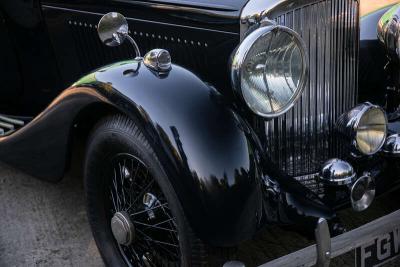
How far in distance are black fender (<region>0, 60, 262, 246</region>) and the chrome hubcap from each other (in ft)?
1.19

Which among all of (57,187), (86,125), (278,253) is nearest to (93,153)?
(86,125)

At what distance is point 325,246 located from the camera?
5.22 feet

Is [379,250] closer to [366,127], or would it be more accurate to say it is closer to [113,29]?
[366,127]

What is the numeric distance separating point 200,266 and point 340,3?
3.40ft

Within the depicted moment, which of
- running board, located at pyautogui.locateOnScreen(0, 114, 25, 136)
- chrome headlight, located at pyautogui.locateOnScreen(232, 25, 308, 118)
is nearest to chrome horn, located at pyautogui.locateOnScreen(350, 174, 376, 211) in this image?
chrome headlight, located at pyautogui.locateOnScreen(232, 25, 308, 118)

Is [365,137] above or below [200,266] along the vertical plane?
above

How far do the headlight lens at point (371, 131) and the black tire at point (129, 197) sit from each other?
0.63 meters

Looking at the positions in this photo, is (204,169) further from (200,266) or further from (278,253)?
(278,253)

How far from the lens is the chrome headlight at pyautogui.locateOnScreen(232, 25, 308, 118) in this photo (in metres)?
1.69

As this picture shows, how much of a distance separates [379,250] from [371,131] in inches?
16.5

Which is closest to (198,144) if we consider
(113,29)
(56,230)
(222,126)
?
(222,126)

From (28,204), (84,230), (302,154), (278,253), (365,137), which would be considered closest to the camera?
(365,137)

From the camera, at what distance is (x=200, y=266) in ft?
5.48

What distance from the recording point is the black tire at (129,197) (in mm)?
1664
